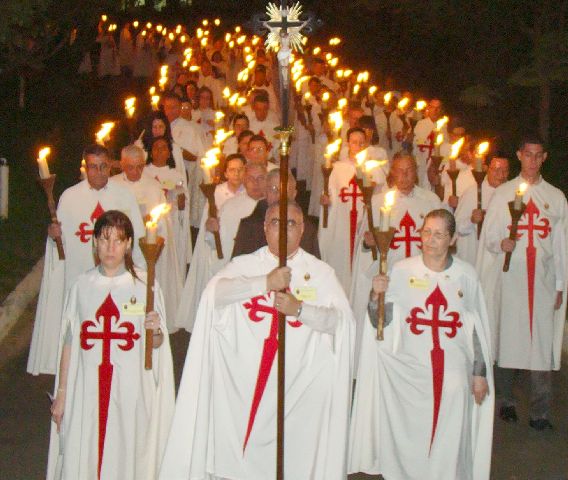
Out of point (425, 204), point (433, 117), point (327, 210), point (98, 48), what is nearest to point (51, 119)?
point (98, 48)

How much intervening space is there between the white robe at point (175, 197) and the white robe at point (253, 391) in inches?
218

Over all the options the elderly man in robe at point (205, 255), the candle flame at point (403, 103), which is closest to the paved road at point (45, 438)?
the elderly man in robe at point (205, 255)

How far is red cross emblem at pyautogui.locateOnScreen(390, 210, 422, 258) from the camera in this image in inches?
425

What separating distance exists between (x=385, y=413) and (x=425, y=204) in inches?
118

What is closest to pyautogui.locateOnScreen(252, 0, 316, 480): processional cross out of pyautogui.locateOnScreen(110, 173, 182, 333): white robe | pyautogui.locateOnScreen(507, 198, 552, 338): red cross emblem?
pyautogui.locateOnScreen(507, 198, 552, 338): red cross emblem

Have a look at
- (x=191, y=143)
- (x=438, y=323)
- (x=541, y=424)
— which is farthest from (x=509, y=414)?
(x=191, y=143)

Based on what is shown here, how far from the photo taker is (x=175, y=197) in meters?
13.5

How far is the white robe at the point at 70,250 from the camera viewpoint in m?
10.5

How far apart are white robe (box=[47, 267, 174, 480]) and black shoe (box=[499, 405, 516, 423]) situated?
3.68 m

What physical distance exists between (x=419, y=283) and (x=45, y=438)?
327 centimetres

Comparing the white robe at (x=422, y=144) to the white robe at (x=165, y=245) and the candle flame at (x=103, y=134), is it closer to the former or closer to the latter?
the white robe at (x=165, y=245)

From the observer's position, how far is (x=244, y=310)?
770 cm

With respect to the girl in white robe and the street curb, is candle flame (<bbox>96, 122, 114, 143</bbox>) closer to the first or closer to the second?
the street curb

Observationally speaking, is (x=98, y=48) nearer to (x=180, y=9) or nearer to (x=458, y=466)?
(x=180, y=9)
